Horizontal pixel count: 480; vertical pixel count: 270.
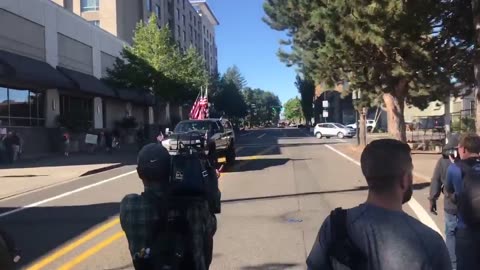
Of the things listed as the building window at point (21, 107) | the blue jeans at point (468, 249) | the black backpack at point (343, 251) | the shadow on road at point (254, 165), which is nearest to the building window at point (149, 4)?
the building window at point (21, 107)

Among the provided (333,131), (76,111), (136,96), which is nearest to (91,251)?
(76,111)

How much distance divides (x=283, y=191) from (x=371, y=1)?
18.1ft

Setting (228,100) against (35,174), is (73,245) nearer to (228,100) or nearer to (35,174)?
(35,174)

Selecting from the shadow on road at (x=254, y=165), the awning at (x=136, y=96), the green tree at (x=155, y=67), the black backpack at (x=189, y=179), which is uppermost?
the green tree at (x=155, y=67)

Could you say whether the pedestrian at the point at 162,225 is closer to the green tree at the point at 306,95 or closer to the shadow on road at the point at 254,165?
the shadow on road at the point at 254,165

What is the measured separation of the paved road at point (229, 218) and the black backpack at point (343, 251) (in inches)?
182

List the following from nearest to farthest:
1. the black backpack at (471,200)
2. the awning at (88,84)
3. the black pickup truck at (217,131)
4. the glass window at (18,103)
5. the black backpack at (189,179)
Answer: the black backpack at (189,179)
the black backpack at (471,200)
the black pickup truck at (217,131)
the glass window at (18,103)
the awning at (88,84)

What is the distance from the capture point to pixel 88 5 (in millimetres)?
57906

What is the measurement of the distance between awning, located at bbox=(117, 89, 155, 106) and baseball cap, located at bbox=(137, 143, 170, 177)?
42168mm

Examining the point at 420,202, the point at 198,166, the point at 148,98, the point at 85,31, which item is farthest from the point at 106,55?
the point at 198,166

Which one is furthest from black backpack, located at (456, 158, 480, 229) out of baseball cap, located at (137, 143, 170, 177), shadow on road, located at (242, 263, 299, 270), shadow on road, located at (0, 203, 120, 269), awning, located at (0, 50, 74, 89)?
awning, located at (0, 50, 74, 89)

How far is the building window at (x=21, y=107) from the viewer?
3092 centimetres

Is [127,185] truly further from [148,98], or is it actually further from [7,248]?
[148,98]

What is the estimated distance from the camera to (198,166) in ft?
11.1
